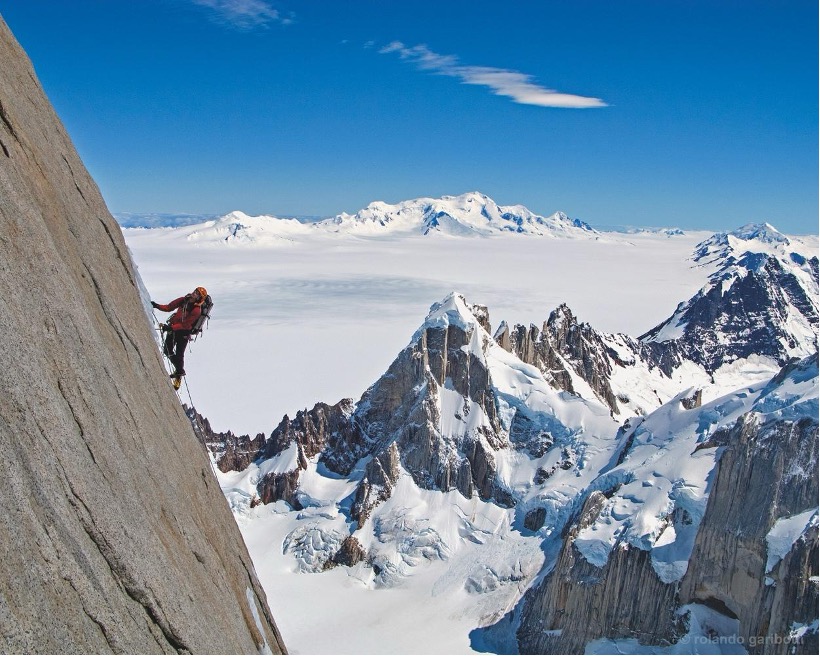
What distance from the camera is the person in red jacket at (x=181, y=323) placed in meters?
19.5

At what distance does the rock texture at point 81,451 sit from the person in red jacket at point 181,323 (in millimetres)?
4003

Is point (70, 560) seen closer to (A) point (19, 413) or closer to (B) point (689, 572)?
(A) point (19, 413)

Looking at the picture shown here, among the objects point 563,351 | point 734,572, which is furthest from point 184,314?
point 563,351

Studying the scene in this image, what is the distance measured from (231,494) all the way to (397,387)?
3762 centimetres

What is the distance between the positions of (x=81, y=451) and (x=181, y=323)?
9.97 metres

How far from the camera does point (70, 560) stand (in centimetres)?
900

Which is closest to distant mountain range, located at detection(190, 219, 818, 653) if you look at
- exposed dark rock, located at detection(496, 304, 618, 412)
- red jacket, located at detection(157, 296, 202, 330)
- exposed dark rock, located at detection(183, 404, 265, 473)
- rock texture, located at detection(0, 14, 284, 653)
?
exposed dark rock, located at detection(183, 404, 265, 473)

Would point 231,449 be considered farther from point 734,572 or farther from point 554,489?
point 734,572

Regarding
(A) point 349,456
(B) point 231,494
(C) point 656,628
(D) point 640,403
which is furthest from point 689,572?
(D) point 640,403

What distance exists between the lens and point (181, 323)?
19.5 metres

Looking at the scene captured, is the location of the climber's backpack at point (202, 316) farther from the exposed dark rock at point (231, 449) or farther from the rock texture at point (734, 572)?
the exposed dark rock at point (231, 449)

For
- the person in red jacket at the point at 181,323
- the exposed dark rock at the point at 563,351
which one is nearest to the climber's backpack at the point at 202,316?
the person in red jacket at the point at 181,323

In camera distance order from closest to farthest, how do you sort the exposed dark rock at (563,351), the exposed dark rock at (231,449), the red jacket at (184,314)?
the red jacket at (184,314)
the exposed dark rock at (231,449)
the exposed dark rock at (563,351)

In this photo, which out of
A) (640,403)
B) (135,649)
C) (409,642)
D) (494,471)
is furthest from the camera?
(640,403)
